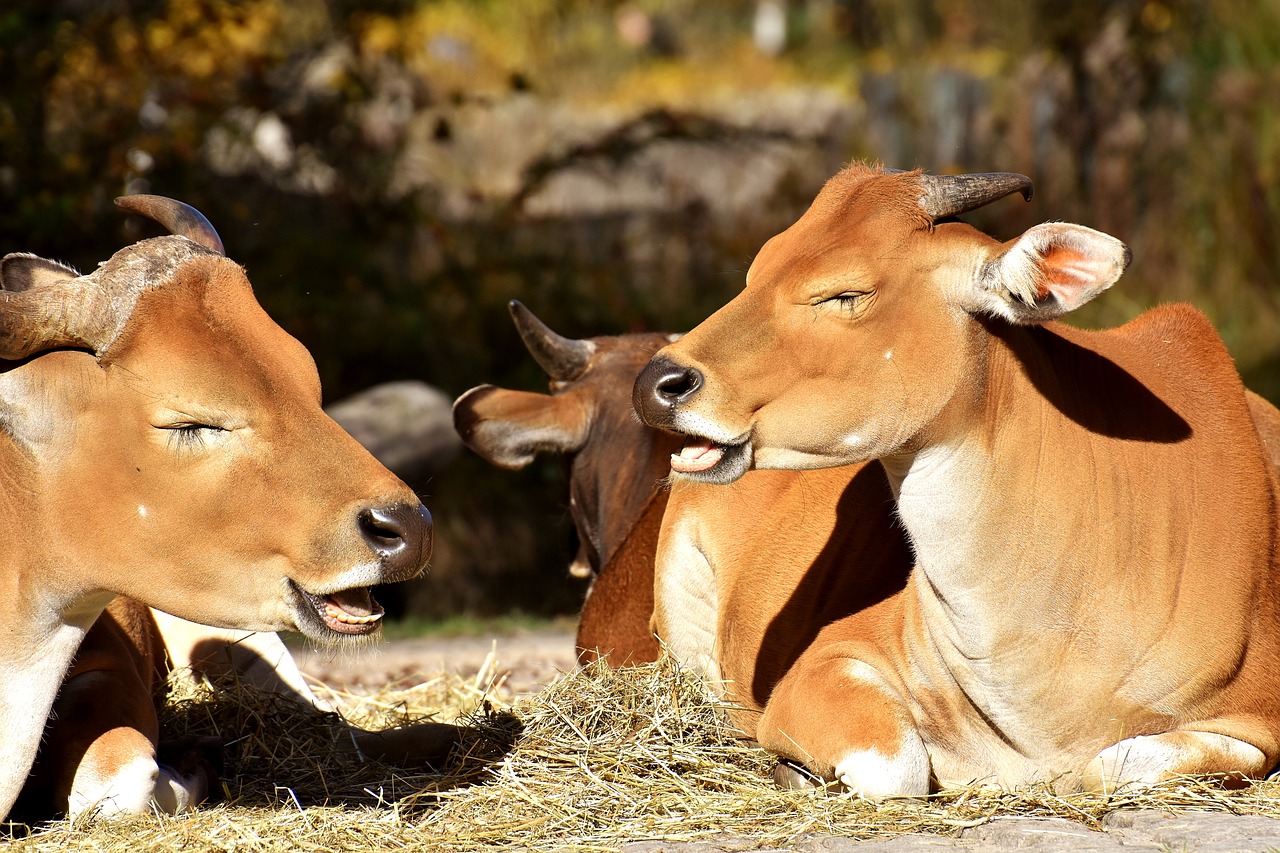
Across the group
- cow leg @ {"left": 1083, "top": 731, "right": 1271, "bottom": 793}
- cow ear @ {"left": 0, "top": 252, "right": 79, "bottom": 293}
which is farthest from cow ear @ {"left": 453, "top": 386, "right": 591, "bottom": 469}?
cow leg @ {"left": 1083, "top": 731, "right": 1271, "bottom": 793}

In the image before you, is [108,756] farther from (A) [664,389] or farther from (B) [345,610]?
(A) [664,389]

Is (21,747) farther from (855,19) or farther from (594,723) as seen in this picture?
(855,19)

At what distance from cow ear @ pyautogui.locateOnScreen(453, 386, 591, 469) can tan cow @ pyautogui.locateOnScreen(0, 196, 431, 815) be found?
8.18ft

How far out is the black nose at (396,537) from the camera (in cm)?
378

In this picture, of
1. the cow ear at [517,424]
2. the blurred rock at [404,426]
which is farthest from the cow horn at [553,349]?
the blurred rock at [404,426]

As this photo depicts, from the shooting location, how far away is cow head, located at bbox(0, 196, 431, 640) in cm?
381

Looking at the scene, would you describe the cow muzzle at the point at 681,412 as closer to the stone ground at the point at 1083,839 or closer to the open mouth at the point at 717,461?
the open mouth at the point at 717,461

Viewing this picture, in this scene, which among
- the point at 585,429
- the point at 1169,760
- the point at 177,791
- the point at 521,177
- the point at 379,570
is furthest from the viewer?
the point at 521,177

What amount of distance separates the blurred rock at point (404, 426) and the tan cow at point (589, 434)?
13.0 feet

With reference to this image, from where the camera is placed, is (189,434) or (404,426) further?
(404,426)

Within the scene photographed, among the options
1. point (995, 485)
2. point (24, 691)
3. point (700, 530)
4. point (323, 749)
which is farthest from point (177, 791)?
point (995, 485)

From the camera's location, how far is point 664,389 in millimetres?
4043

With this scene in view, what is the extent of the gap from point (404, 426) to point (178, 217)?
6.38 m

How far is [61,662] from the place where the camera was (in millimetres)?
4047
